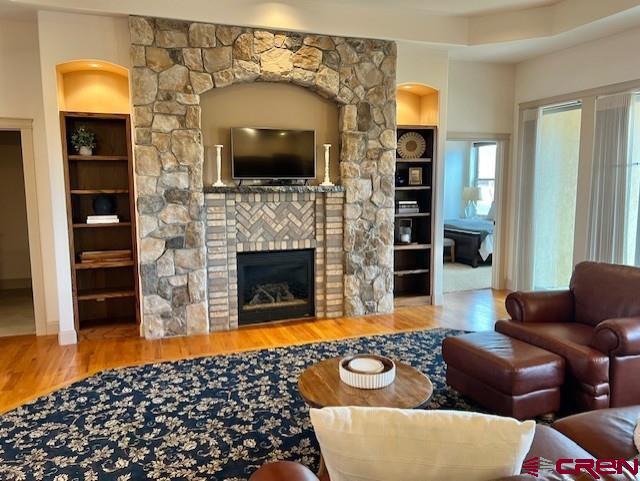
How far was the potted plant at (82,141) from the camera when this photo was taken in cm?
460

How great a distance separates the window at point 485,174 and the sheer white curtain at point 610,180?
5.02 meters

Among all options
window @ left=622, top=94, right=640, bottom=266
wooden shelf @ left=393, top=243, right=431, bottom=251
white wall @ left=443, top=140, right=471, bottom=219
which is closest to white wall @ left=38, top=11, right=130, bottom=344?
wooden shelf @ left=393, top=243, right=431, bottom=251

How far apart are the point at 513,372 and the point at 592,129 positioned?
3627mm

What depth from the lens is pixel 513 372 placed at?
2818 millimetres

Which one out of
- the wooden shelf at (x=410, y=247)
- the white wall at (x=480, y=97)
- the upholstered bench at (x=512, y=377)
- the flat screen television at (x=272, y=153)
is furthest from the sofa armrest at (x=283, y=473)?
the white wall at (x=480, y=97)

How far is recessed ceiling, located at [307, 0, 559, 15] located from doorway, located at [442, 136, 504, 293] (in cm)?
166

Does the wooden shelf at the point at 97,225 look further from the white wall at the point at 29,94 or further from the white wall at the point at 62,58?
the white wall at the point at 29,94

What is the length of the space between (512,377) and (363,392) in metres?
0.96

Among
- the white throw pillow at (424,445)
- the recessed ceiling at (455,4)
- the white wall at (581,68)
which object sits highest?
the recessed ceiling at (455,4)

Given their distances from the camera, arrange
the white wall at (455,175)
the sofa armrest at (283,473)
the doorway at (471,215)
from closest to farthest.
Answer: the sofa armrest at (283,473), the doorway at (471,215), the white wall at (455,175)

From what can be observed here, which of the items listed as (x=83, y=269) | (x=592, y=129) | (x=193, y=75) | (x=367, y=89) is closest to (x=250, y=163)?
(x=193, y=75)

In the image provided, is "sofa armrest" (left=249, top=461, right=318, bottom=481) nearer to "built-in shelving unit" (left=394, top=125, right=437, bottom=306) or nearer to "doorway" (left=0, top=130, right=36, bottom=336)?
"built-in shelving unit" (left=394, top=125, right=437, bottom=306)

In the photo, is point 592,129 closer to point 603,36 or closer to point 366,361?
point 603,36

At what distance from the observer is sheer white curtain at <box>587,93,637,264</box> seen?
16.0ft
